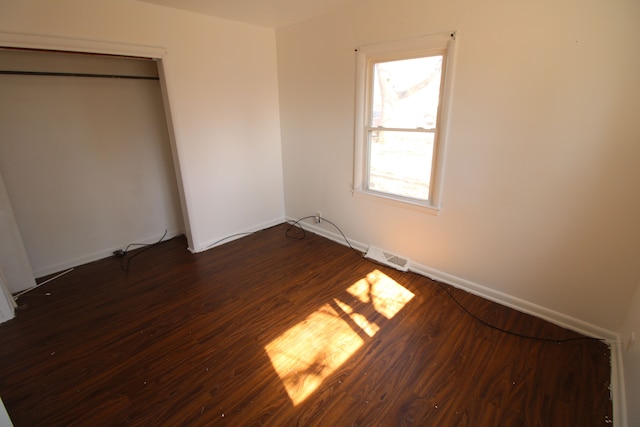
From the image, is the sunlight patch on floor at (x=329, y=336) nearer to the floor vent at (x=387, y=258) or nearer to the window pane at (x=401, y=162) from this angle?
the floor vent at (x=387, y=258)

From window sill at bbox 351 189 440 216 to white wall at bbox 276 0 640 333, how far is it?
0.23ft

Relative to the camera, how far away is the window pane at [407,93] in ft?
8.87

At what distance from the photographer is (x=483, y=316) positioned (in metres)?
2.47

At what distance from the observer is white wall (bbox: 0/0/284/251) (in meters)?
2.49

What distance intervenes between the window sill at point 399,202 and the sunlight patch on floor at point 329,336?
2.48ft

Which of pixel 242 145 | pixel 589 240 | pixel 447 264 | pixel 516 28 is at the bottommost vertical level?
pixel 447 264

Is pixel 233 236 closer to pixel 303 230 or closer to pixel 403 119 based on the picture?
pixel 303 230

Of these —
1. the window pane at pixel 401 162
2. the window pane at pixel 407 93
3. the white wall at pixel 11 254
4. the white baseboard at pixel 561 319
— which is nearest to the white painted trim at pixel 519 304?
the white baseboard at pixel 561 319

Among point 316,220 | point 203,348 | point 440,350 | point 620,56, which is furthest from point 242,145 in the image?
point 620,56

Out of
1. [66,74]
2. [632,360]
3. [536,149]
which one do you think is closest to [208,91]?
[66,74]

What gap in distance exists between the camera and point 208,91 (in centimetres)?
339

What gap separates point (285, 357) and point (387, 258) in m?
1.63

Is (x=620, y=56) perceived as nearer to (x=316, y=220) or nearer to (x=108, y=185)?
(x=316, y=220)

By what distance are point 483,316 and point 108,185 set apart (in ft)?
13.2
